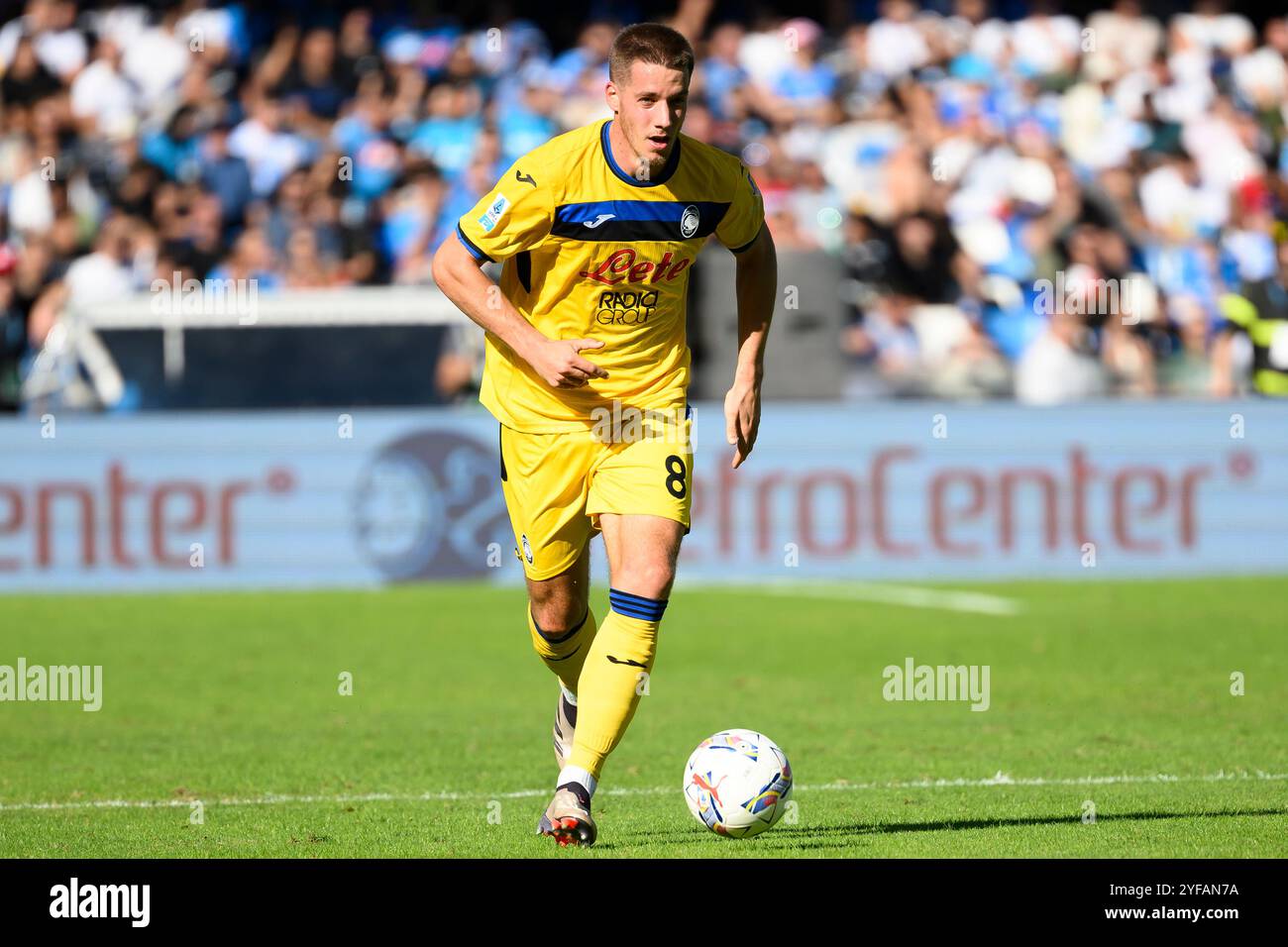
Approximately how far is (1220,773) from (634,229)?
3443 millimetres

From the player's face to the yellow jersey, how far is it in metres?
0.23

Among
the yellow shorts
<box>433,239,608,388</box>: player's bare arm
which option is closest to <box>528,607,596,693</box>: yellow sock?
the yellow shorts

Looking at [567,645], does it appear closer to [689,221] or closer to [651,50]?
[689,221]

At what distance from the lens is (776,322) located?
1662 cm

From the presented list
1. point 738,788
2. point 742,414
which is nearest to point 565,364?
point 742,414

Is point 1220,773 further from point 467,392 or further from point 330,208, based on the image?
point 330,208

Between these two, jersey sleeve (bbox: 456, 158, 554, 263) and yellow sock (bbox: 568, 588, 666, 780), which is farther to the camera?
jersey sleeve (bbox: 456, 158, 554, 263)

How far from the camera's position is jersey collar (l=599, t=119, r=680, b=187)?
22.3 ft

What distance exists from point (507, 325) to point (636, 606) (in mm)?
1051

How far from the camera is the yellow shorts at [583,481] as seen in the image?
6828 millimetres

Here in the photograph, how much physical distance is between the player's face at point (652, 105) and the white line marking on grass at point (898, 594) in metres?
8.68

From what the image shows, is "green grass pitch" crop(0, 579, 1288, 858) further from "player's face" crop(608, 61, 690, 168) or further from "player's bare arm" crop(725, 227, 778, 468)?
"player's face" crop(608, 61, 690, 168)

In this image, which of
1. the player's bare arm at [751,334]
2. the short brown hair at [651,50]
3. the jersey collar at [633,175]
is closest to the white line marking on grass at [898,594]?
the player's bare arm at [751,334]
